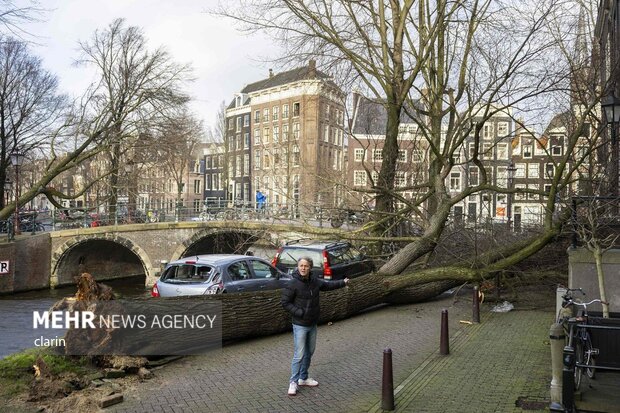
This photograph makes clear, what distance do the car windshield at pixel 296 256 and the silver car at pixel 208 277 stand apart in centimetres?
211

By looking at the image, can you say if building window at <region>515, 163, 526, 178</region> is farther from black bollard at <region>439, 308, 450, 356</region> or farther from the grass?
the grass

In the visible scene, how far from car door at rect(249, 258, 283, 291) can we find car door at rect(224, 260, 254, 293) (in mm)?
170

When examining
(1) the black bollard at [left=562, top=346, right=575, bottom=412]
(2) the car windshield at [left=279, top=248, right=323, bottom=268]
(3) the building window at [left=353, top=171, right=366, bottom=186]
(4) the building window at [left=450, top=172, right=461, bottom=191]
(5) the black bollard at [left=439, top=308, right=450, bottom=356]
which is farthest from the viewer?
(4) the building window at [left=450, top=172, right=461, bottom=191]

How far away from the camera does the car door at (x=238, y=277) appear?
38.7 ft

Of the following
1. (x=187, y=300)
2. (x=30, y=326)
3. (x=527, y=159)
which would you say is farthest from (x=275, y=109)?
(x=187, y=300)

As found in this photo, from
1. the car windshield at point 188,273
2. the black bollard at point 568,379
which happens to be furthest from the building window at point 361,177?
the black bollard at point 568,379

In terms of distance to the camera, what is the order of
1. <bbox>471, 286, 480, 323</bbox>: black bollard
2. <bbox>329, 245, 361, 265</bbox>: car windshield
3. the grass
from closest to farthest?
the grass, <bbox>471, 286, 480, 323</bbox>: black bollard, <bbox>329, 245, 361, 265</bbox>: car windshield

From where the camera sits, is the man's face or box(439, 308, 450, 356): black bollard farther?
box(439, 308, 450, 356): black bollard

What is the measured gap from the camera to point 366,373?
7.68 metres

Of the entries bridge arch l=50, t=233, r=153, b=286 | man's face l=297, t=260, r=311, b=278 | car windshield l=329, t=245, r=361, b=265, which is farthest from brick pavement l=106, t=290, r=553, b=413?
bridge arch l=50, t=233, r=153, b=286

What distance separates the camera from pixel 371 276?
13.1 meters

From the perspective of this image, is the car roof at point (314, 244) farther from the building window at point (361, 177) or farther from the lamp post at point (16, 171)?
the lamp post at point (16, 171)

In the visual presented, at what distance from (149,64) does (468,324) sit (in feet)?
88.3

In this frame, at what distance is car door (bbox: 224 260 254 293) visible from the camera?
11797 millimetres
